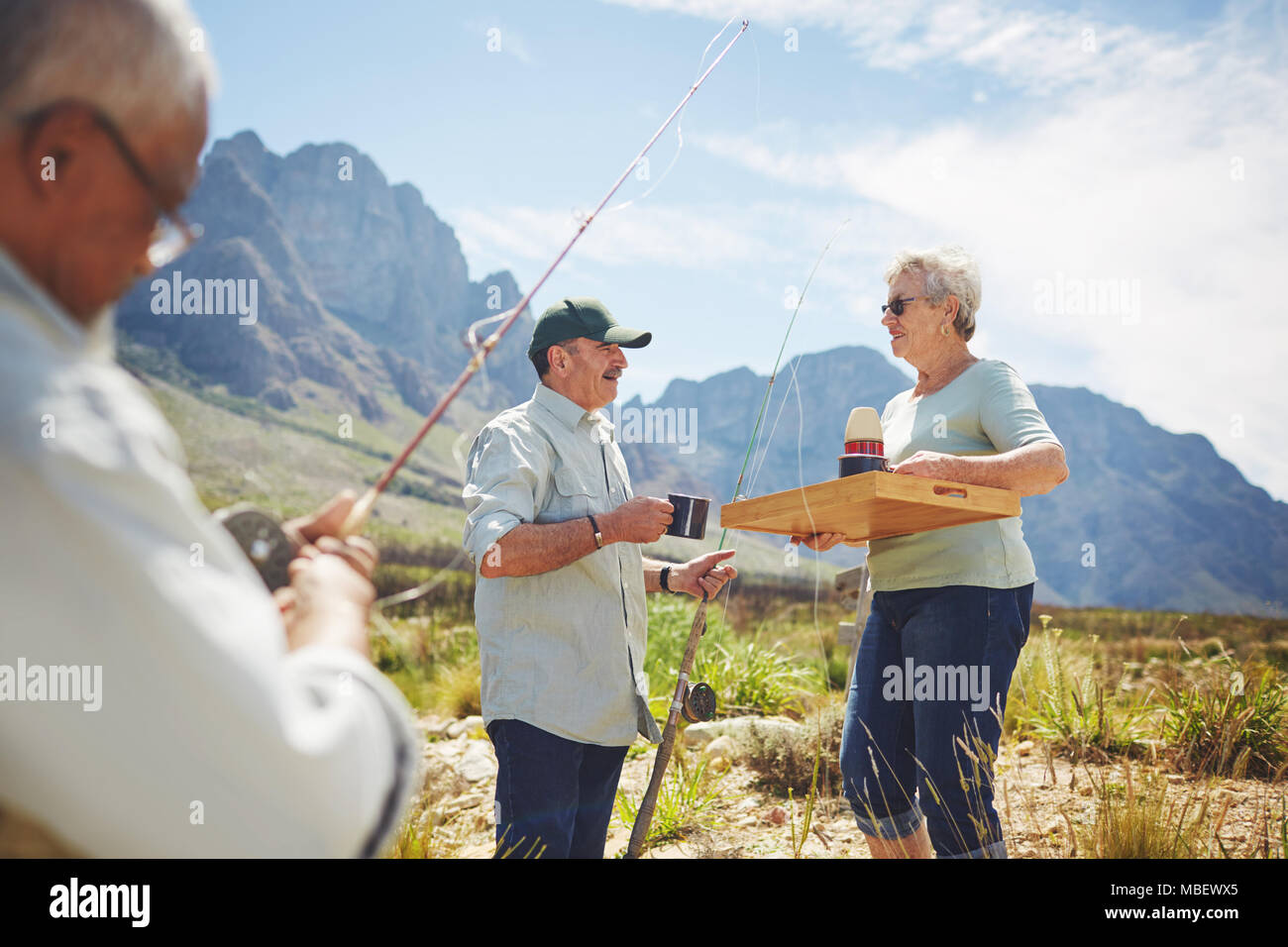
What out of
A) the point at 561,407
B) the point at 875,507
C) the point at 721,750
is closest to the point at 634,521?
the point at 561,407

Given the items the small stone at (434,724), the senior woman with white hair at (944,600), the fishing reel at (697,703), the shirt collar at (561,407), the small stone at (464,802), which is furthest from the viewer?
the small stone at (434,724)

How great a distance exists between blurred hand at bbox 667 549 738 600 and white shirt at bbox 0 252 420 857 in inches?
103

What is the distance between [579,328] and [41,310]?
2520 millimetres

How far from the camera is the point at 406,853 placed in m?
3.94

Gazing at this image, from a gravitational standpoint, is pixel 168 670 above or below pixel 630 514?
below

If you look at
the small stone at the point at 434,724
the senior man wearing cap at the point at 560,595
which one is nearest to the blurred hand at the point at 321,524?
the senior man wearing cap at the point at 560,595

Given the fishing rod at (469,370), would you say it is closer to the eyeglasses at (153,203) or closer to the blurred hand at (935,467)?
the eyeglasses at (153,203)

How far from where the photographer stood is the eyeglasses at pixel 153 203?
928mm

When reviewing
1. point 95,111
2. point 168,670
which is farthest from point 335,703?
point 95,111

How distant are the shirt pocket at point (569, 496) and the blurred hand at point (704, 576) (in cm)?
58

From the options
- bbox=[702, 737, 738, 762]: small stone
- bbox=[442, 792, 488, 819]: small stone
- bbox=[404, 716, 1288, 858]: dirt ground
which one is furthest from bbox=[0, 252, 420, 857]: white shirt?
bbox=[702, 737, 738, 762]: small stone

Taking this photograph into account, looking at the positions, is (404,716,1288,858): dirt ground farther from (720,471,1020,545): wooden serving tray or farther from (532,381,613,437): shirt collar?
(532,381,613,437): shirt collar
